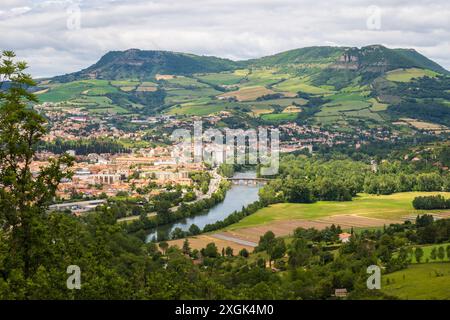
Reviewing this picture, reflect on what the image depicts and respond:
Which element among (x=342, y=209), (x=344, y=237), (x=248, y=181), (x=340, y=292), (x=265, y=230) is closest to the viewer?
(x=340, y=292)

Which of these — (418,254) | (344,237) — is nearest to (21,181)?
(418,254)

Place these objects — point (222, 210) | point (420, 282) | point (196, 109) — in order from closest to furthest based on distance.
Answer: point (420, 282) → point (222, 210) → point (196, 109)

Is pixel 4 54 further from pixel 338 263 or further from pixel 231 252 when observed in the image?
pixel 231 252

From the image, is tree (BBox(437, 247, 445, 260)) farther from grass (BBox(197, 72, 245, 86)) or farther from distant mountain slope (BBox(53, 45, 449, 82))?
grass (BBox(197, 72, 245, 86))

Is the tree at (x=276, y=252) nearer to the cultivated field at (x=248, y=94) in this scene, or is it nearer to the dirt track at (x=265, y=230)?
the dirt track at (x=265, y=230)

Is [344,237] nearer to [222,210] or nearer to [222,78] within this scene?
[222,210]

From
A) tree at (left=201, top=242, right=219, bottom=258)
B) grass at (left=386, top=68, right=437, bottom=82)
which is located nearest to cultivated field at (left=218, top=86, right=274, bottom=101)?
grass at (left=386, top=68, right=437, bottom=82)

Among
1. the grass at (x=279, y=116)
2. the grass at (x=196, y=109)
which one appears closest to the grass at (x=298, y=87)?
the grass at (x=279, y=116)
